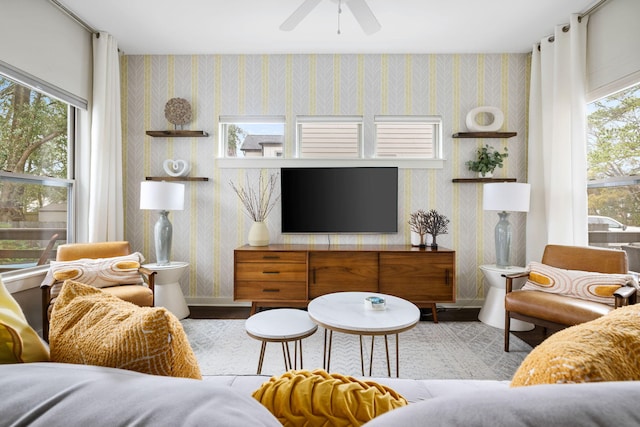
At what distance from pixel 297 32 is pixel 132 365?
126 inches

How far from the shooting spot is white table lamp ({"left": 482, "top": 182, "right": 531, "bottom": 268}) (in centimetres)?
274

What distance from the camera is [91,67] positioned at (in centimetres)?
308

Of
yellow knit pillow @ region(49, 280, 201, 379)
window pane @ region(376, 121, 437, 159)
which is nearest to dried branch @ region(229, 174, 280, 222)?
window pane @ region(376, 121, 437, 159)

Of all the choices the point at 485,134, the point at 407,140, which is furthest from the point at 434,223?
the point at 485,134

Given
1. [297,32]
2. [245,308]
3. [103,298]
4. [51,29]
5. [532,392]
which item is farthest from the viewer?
[245,308]

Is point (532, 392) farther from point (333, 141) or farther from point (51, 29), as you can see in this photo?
point (51, 29)

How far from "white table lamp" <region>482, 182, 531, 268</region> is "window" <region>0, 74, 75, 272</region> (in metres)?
4.04

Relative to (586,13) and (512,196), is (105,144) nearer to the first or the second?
(512,196)

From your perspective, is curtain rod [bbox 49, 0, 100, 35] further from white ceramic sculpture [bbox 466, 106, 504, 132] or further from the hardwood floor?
white ceramic sculpture [bbox 466, 106, 504, 132]

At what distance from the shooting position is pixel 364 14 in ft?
6.97

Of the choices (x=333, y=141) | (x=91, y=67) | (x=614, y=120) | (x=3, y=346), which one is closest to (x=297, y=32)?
(x=333, y=141)

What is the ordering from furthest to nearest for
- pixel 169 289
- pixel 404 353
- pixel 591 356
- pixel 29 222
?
1. pixel 169 289
2. pixel 29 222
3. pixel 404 353
4. pixel 591 356

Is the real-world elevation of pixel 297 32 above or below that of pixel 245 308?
above

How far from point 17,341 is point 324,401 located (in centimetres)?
59
